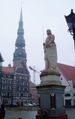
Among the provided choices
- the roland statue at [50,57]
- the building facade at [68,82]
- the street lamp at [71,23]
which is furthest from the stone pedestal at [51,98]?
the building facade at [68,82]

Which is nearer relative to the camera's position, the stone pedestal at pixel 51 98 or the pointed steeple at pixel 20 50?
the stone pedestal at pixel 51 98

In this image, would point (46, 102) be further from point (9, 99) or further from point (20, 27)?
point (20, 27)

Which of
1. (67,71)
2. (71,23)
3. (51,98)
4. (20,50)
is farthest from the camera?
(20,50)

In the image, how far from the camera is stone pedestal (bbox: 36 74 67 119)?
61.1 ft

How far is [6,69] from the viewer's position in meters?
113

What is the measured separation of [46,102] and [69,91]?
161ft

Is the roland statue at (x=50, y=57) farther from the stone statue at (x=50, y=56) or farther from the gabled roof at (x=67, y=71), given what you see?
the gabled roof at (x=67, y=71)

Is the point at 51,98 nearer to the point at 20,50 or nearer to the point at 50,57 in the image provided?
the point at 50,57

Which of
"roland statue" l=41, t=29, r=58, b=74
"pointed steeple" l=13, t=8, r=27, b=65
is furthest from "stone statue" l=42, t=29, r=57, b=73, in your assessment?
"pointed steeple" l=13, t=8, r=27, b=65

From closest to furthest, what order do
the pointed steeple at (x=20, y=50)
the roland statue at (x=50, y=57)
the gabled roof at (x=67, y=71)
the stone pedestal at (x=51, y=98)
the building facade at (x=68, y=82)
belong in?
1. the stone pedestal at (x=51, y=98)
2. the roland statue at (x=50, y=57)
3. the building facade at (x=68, y=82)
4. the gabled roof at (x=67, y=71)
5. the pointed steeple at (x=20, y=50)

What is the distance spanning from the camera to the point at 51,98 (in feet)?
61.5

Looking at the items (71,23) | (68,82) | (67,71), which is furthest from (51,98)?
(67,71)

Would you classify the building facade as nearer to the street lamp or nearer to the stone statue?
the stone statue

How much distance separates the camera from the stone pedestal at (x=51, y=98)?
61.1 feet
